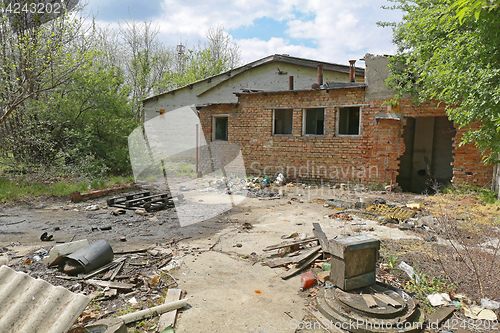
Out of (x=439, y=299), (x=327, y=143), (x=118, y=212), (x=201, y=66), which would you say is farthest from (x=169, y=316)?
Result: (x=201, y=66)

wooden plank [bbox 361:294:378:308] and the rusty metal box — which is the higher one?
the rusty metal box

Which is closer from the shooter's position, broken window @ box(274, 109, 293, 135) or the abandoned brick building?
the abandoned brick building

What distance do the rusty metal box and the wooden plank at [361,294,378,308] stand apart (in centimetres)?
16

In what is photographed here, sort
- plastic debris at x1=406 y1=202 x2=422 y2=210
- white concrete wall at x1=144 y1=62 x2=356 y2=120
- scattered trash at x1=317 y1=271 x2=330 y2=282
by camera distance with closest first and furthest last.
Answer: scattered trash at x1=317 y1=271 x2=330 y2=282, plastic debris at x1=406 y1=202 x2=422 y2=210, white concrete wall at x1=144 y1=62 x2=356 y2=120

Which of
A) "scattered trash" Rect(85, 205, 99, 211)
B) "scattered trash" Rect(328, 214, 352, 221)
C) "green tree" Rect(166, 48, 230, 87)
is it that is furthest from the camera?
"green tree" Rect(166, 48, 230, 87)

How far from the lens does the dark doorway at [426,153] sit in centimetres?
1127

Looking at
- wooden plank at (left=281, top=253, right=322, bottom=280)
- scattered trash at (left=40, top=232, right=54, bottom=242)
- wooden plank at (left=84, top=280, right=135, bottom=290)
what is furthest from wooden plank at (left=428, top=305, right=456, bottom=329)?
scattered trash at (left=40, top=232, right=54, bottom=242)

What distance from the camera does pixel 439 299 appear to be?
3121 millimetres

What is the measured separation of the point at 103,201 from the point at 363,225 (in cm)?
671

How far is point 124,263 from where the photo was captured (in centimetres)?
402

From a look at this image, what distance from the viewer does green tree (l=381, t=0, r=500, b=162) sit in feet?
18.8

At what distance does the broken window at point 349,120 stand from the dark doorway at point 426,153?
2606 millimetres

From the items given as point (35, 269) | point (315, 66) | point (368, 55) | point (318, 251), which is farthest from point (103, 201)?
point (315, 66)

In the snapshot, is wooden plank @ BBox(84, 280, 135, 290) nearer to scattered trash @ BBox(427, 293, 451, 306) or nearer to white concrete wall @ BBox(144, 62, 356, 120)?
scattered trash @ BBox(427, 293, 451, 306)
